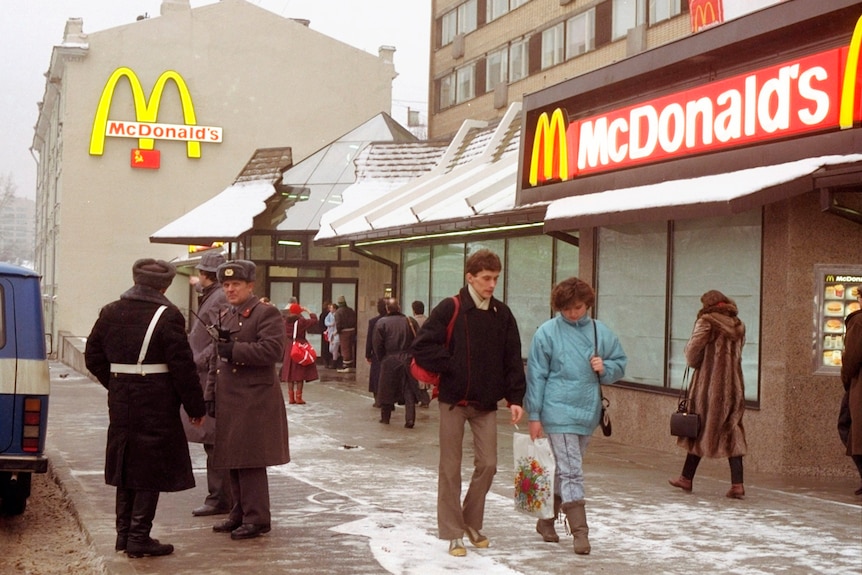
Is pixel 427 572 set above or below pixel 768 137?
below

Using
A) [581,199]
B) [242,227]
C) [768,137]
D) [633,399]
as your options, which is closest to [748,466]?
[633,399]

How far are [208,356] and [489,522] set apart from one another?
2.23m

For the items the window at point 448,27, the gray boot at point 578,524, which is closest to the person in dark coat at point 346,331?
the gray boot at point 578,524

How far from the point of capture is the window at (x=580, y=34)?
36625 mm

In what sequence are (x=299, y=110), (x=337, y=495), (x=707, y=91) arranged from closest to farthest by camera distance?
1. (x=337, y=495)
2. (x=707, y=91)
3. (x=299, y=110)

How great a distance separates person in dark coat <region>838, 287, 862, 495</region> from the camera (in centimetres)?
1008

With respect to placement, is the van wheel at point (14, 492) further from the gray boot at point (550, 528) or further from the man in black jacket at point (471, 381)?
the gray boot at point (550, 528)

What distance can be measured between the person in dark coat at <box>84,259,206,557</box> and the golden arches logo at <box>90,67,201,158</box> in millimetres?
37422

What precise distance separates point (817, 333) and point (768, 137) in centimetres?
192

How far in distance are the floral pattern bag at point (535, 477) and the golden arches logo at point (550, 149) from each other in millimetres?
8308

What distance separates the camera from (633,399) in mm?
13766

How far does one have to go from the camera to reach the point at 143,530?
707cm

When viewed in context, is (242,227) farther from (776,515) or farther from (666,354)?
(776,515)

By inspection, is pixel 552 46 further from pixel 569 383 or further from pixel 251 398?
pixel 251 398
